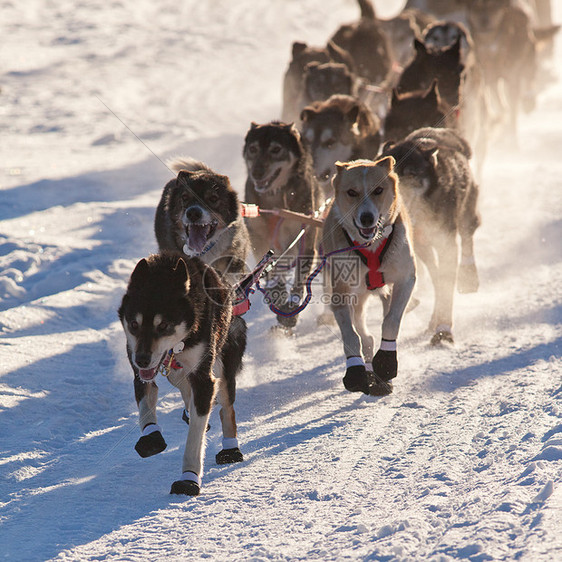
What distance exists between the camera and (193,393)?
3449 mm

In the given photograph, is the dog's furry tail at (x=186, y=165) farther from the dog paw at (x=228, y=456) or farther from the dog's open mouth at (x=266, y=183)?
the dog paw at (x=228, y=456)

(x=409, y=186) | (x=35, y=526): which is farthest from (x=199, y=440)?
(x=409, y=186)

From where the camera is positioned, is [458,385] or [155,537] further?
[458,385]

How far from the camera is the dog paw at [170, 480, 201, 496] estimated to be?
3344 millimetres

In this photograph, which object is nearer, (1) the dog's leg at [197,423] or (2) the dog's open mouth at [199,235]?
(1) the dog's leg at [197,423]

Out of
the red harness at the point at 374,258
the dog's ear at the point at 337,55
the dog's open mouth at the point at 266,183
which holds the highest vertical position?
the dog's ear at the point at 337,55

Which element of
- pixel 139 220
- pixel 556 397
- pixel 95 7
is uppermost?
pixel 95 7

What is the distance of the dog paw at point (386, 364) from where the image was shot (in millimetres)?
4254

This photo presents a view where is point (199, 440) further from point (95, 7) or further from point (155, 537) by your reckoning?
point (95, 7)

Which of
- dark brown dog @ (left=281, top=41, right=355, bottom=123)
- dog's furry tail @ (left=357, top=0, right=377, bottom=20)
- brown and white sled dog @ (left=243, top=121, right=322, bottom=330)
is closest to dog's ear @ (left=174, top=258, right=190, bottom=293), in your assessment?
brown and white sled dog @ (left=243, top=121, right=322, bottom=330)

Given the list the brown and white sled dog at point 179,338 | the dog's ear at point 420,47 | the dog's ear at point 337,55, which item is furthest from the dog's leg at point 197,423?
the dog's ear at point 337,55

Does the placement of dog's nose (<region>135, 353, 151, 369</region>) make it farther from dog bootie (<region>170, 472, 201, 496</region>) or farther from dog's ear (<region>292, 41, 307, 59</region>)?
dog's ear (<region>292, 41, 307, 59</region>)

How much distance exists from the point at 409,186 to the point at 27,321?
8.40 feet

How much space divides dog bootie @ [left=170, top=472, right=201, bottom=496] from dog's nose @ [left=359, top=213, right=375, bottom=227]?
56.3 inches
